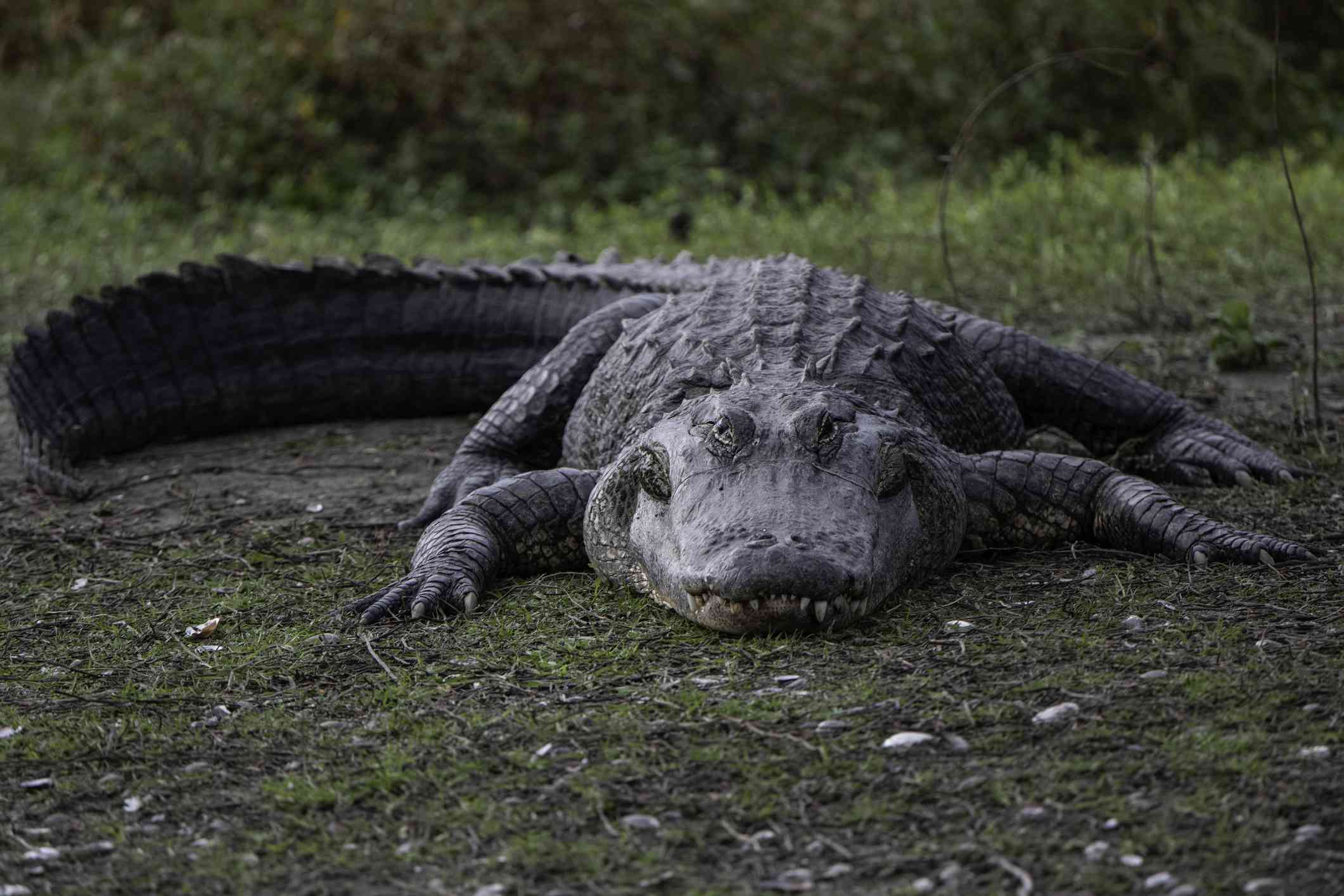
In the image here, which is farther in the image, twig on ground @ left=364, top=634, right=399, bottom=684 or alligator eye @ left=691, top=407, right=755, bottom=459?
alligator eye @ left=691, top=407, right=755, bottom=459

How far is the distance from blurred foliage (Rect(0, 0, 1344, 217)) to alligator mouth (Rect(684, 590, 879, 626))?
21.9 ft

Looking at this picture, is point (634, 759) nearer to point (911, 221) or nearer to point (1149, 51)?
point (911, 221)

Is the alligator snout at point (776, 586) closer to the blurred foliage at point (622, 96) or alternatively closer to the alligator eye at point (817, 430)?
the alligator eye at point (817, 430)

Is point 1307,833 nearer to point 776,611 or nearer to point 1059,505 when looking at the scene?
point 776,611

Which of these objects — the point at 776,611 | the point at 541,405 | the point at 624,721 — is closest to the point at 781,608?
the point at 776,611

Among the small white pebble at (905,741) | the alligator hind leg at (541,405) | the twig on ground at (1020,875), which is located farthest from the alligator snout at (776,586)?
the alligator hind leg at (541,405)

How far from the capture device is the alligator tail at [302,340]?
5301mm

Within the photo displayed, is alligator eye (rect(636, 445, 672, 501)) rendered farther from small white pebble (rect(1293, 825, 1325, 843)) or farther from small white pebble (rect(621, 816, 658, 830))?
small white pebble (rect(1293, 825, 1325, 843))

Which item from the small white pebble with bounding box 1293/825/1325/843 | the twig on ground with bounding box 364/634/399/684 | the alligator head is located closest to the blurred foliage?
the alligator head

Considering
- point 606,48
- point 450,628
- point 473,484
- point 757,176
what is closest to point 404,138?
point 606,48

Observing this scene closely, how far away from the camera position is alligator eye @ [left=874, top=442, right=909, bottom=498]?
330cm

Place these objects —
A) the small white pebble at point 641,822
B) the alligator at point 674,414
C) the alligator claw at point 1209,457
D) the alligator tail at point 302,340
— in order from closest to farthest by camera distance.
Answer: the small white pebble at point 641,822 → the alligator at point 674,414 → the alligator claw at point 1209,457 → the alligator tail at point 302,340

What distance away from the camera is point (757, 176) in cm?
1031

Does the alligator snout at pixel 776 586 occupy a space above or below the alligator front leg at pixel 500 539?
above
